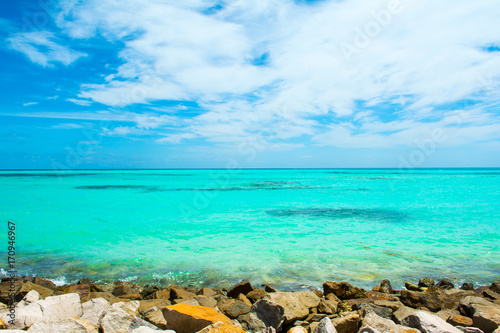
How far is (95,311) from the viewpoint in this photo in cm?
377

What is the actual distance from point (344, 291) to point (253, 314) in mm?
2209

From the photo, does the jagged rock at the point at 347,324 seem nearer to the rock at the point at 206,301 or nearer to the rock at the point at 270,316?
the rock at the point at 270,316

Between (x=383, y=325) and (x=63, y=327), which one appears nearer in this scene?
(x=63, y=327)

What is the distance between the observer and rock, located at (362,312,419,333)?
327cm

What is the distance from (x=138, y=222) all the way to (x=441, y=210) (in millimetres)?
16369

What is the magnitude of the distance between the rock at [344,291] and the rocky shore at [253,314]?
2 centimetres

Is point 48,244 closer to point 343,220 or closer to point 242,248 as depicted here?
point 242,248

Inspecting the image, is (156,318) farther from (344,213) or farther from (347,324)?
(344,213)

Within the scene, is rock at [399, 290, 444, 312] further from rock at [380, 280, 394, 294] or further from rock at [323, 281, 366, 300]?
rock at [380, 280, 394, 294]

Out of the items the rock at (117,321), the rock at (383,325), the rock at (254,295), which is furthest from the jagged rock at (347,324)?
the rock at (117,321)

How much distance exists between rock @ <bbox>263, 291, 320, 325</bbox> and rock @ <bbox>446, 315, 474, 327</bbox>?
1685 mm

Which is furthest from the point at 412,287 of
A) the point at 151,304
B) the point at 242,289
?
the point at 151,304

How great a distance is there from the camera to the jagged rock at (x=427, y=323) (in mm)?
3271

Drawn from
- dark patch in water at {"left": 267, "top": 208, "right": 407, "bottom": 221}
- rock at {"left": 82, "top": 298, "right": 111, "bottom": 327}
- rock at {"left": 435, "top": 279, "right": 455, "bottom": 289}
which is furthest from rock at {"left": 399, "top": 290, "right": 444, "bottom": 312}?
dark patch in water at {"left": 267, "top": 208, "right": 407, "bottom": 221}
